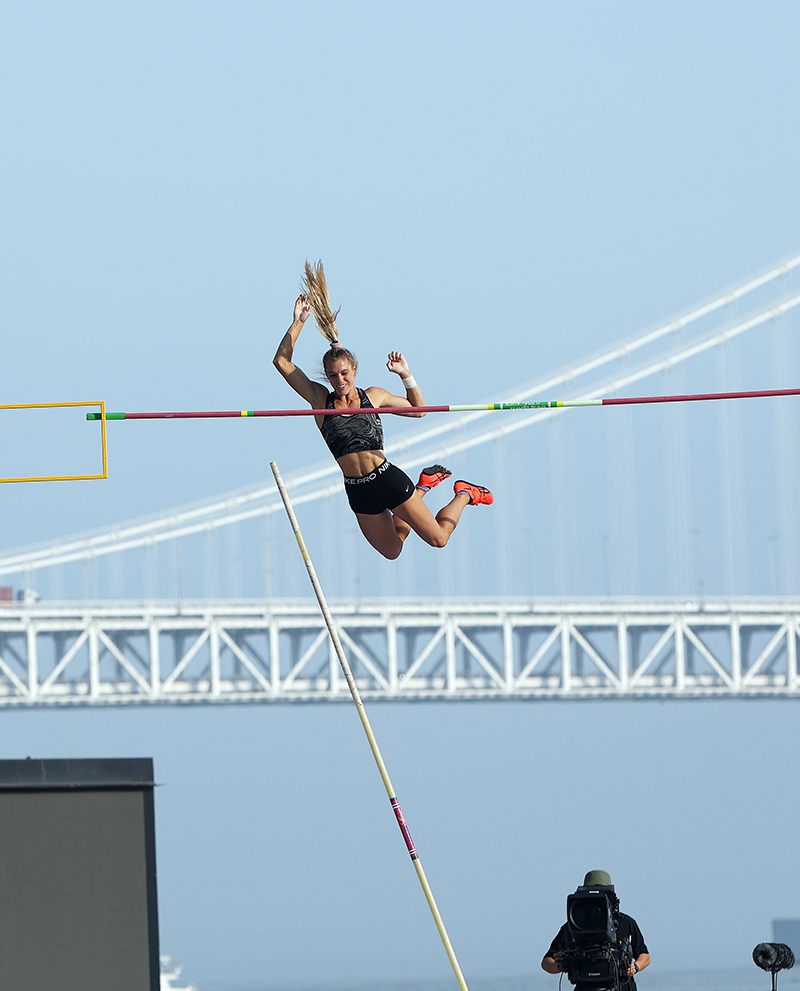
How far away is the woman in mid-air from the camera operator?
2311 mm

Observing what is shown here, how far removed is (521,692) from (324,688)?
6169 millimetres

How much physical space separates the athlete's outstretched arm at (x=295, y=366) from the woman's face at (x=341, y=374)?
20 centimetres

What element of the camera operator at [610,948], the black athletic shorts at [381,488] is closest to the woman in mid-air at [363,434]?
the black athletic shorts at [381,488]

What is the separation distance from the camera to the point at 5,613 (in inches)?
2474

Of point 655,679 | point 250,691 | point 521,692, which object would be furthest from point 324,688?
point 655,679

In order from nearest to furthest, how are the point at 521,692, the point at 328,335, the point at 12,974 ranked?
the point at 328,335 < the point at 12,974 < the point at 521,692

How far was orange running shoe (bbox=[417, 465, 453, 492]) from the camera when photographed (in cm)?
1195

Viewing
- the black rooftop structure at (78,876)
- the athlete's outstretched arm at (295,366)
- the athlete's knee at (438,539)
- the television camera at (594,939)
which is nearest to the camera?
the television camera at (594,939)

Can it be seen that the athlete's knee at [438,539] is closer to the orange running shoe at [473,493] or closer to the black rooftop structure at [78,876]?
the orange running shoe at [473,493]

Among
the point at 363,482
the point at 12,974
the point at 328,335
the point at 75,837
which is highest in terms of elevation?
the point at 328,335

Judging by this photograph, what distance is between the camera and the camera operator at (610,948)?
33.3ft

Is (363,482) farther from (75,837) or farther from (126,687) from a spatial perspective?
(126,687)

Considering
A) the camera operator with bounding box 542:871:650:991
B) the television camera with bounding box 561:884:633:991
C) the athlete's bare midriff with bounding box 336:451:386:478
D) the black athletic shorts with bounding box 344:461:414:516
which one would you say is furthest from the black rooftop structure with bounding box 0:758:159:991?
the television camera with bounding box 561:884:633:991

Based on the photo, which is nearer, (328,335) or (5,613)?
(328,335)
